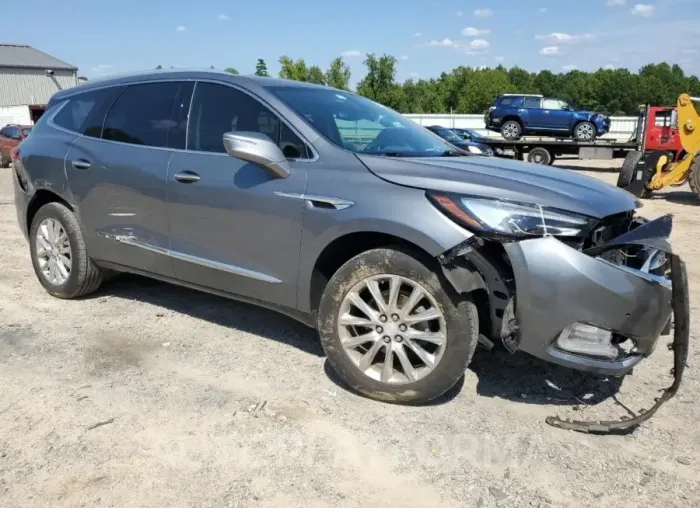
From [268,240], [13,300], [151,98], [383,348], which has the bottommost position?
[13,300]

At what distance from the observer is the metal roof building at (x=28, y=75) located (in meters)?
65.9

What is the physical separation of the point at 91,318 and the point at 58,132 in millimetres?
1511

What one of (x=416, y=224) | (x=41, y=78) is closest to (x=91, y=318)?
(x=416, y=224)

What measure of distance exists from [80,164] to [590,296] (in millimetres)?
3642

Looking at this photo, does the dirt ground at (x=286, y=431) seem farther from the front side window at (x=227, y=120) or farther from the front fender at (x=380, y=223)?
the front side window at (x=227, y=120)

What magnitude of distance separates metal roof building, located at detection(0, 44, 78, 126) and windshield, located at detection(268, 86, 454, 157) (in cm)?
6910

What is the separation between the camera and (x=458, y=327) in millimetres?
2984

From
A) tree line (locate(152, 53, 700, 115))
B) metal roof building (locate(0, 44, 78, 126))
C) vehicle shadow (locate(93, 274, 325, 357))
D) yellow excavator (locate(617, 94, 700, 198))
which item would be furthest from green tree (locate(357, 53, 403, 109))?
vehicle shadow (locate(93, 274, 325, 357))

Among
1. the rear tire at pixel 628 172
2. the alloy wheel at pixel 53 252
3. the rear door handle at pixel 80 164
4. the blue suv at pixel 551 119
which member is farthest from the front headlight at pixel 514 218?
the blue suv at pixel 551 119

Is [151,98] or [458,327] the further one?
[151,98]

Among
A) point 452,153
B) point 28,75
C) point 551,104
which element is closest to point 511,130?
point 551,104

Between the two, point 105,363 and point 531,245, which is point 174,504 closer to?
point 105,363

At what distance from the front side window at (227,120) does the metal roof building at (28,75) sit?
68.9 metres

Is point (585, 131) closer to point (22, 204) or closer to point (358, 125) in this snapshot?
point (358, 125)
